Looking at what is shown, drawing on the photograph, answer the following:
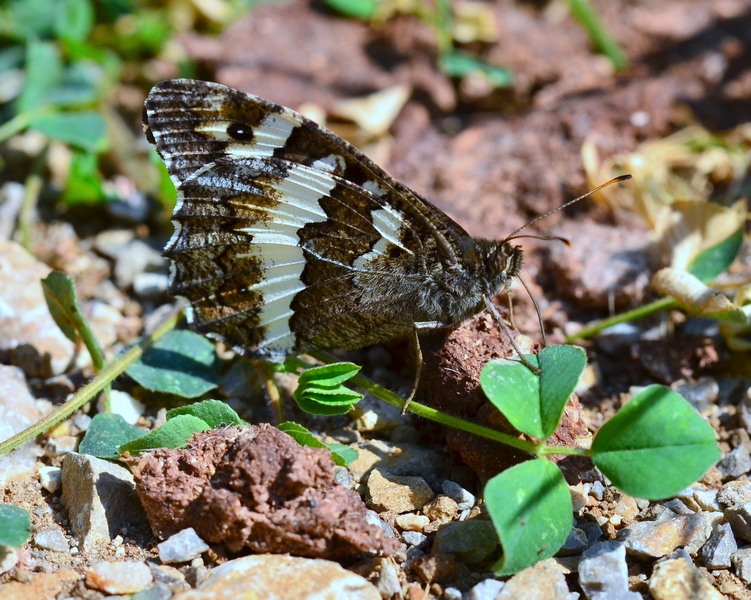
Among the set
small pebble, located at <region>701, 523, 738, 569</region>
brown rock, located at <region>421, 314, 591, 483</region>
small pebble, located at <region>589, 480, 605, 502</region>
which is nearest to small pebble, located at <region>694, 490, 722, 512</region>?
small pebble, located at <region>701, 523, 738, 569</region>

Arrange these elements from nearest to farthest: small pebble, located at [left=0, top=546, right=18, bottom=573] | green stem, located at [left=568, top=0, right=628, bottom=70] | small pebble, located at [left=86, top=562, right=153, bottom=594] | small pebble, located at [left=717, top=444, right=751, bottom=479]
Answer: small pebble, located at [left=86, top=562, right=153, bottom=594] < small pebble, located at [left=0, top=546, right=18, bottom=573] < small pebble, located at [left=717, top=444, right=751, bottom=479] < green stem, located at [left=568, top=0, right=628, bottom=70]

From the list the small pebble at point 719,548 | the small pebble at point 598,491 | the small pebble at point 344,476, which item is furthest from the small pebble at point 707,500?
the small pebble at point 344,476

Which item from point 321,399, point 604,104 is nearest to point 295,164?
point 321,399

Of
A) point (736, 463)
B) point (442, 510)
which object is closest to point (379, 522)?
point (442, 510)

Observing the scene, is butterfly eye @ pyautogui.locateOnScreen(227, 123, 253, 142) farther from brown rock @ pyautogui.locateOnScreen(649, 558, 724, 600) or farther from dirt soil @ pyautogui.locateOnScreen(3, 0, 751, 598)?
brown rock @ pyautogui.locateOnScreen(649, 558, 724, 600)

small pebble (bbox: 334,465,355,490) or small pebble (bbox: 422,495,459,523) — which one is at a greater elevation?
small pebble (bbox: 334,465,355,490)

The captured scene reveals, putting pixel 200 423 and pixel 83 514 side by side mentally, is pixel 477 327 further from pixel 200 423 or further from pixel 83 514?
pixel 83 514

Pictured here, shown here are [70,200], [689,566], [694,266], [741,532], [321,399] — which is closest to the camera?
[689,566]

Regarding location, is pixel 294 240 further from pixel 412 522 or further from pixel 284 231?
pixel 412 522
